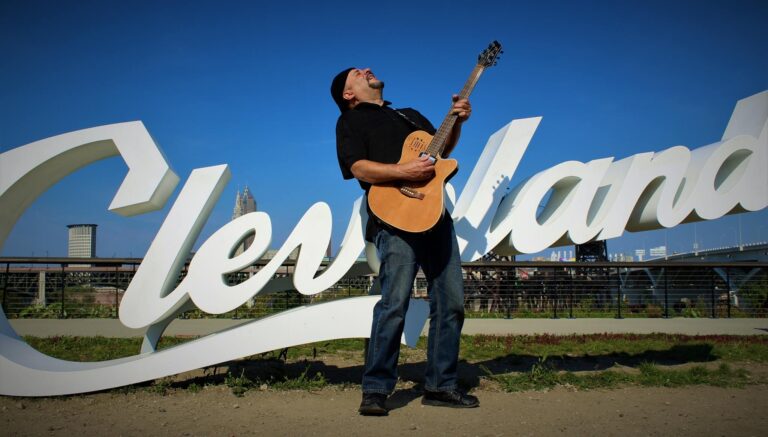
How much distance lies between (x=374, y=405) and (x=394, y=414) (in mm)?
179

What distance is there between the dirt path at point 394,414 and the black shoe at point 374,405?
6 cm

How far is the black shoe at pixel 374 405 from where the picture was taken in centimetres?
363

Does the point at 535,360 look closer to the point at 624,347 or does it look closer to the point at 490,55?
the point at 624,347

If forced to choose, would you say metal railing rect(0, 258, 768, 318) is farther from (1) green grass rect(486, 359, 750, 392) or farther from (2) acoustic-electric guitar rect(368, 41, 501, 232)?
(2) acoustic-electric guitar rect(368, 41, 501, 232)

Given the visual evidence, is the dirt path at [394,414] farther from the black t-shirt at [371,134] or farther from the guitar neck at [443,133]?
the guitar neck at [443,133]

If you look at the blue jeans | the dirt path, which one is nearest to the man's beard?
the blue jeans

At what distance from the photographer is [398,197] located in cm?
387

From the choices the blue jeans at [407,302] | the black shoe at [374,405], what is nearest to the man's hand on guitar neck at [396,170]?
the blue jeans at [407,302]

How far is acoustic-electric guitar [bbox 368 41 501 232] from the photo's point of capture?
3783mm

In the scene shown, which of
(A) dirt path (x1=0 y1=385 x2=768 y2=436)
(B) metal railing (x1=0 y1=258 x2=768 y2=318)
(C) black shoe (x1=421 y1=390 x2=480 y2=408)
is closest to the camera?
(A) dirt path (x1=0 y1=385 x2=768 y2=436)

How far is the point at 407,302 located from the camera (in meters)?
3.74

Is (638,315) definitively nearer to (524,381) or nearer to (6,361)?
(524,381)

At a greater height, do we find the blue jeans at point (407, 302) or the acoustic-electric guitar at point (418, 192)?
the acoustic-electric guitar at point (418, 192)

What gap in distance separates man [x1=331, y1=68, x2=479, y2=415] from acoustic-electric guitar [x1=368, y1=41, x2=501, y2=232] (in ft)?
0.21
